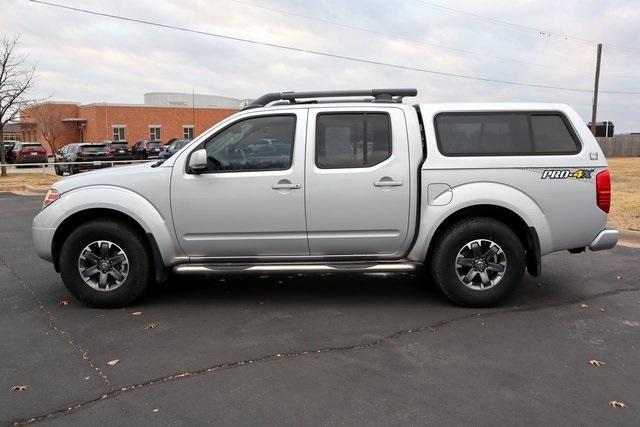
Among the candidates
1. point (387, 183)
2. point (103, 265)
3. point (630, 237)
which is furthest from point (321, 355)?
point (630, 237)

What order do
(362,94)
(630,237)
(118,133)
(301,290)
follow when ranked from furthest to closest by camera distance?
(118,133), (630,237), (301,290), (362,94)

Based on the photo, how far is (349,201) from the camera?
514 cm

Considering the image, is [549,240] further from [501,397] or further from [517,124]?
[501,397]

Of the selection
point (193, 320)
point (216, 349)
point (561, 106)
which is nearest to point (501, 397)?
point (216, 349)

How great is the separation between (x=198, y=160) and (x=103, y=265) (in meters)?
1.40

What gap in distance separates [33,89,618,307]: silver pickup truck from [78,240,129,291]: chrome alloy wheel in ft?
0.04

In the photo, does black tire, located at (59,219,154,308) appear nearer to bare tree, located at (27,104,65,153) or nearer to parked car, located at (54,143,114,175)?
parked car, located at (54,143,114,175)

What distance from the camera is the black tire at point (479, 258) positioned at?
5160 millimetres

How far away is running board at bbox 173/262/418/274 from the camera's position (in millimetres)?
5199

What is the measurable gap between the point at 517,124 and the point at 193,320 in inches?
140

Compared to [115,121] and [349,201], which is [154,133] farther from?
[349,201]

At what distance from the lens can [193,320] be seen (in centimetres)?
503

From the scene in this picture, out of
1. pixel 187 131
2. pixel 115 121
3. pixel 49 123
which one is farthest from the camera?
pixel 187 131

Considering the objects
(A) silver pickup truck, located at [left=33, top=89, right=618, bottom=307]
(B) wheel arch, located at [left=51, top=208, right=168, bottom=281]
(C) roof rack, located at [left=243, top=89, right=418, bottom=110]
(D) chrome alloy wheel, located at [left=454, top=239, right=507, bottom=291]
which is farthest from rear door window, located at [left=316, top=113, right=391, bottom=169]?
(B) wheel arch, located at [left=51, top=208, right=168, bottom=281]
